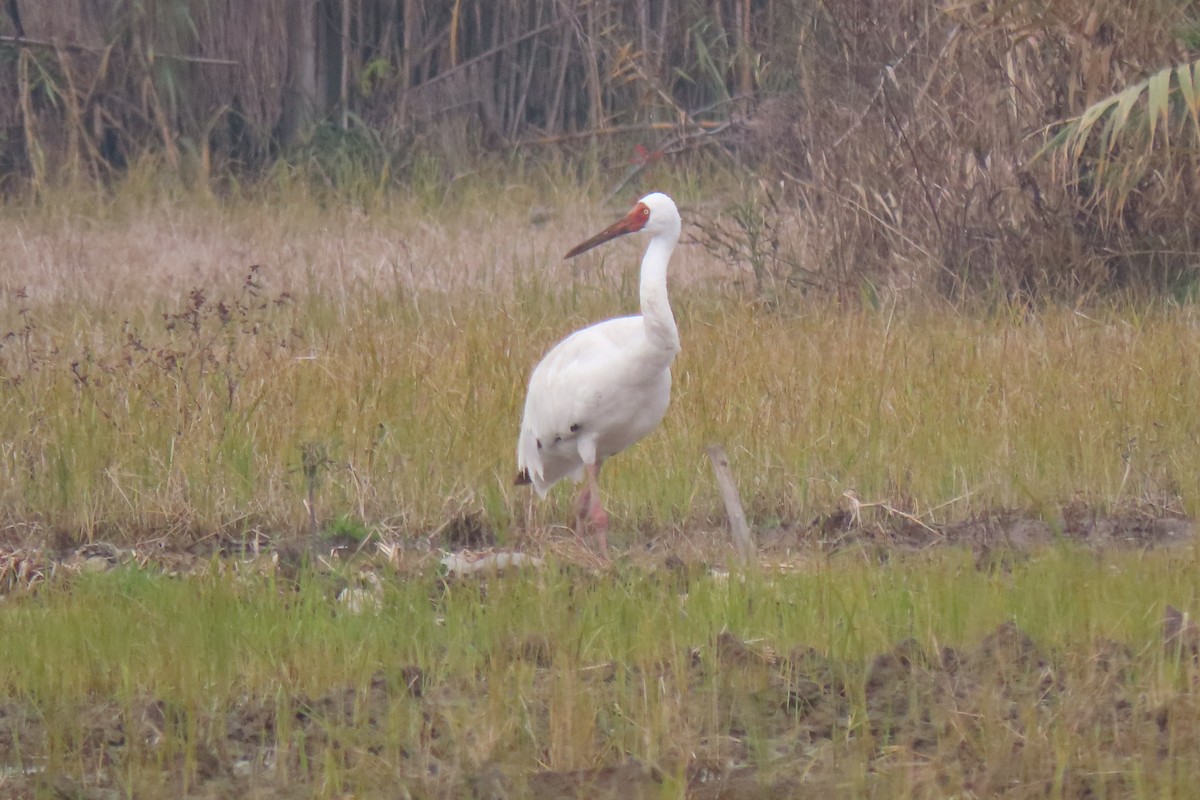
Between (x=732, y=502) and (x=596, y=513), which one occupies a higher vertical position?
(x=732, y=502)

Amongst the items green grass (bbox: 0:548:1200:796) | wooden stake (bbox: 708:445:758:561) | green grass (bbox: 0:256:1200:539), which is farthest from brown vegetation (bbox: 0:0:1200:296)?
green grass (bbox: 0:548:1200:796)

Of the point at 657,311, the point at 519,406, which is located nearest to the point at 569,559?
the point at 657,311

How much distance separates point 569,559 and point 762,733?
1450 mm

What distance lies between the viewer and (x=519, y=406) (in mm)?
6488

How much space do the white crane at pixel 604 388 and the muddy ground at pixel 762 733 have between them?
1470 mm

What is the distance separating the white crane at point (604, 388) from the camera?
5.17 m

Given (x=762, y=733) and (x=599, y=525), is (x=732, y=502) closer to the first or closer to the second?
(x=599, y=525)

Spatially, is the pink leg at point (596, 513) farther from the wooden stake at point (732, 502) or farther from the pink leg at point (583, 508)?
the wooden stake at point (732, 502)

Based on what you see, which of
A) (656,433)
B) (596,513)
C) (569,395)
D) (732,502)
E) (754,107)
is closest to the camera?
(732,502)

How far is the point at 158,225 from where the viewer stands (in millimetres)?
11719

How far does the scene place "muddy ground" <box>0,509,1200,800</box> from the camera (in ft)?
9.93

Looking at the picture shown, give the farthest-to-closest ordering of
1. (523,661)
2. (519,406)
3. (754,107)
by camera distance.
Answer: (754,107) → (519,406) → (523,661)

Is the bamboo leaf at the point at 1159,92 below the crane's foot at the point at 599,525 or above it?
above

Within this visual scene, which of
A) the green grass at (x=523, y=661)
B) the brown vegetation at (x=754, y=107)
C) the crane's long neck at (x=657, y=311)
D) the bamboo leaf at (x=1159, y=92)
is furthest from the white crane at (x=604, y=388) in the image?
the brown vegetation at (x=754, y=107)
